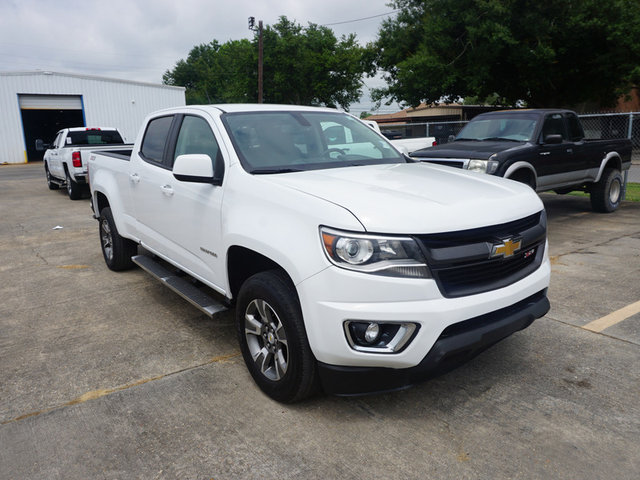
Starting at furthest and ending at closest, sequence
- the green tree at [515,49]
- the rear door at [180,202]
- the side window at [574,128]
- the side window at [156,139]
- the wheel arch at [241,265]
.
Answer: the green tree at [515,49], the side window at [574,128], the side window at [156,139], the rear door at [180,202], the wheel arch at [241,265]

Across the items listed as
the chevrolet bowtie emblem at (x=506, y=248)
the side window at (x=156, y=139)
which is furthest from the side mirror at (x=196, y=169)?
the chevrolet bowtie emblem at (x=506, y=248)

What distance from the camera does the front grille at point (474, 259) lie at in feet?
8.77

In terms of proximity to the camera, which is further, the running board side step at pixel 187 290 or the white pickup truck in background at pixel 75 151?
the white pickup truck in background at pixel 75 151

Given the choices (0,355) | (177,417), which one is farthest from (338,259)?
(0,355)

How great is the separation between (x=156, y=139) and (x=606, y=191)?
8353 millimetres

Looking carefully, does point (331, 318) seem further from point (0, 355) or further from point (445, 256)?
point (0, 355)

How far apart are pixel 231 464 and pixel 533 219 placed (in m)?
2.34

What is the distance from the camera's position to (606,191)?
952 cm

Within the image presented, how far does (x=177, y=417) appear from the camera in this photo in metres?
3.01

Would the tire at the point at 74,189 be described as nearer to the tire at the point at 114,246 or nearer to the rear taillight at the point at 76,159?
the rear taillight at the point at 76,159

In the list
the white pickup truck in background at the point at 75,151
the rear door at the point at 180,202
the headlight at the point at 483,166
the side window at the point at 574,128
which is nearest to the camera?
the rear door at the point at 180,202

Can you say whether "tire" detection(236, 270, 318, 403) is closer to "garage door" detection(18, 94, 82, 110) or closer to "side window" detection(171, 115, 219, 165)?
"side window" detection(171, 115, 219, 165)

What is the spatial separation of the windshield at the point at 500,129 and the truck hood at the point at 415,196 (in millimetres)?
5173

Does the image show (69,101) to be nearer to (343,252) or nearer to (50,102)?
(50,102)
